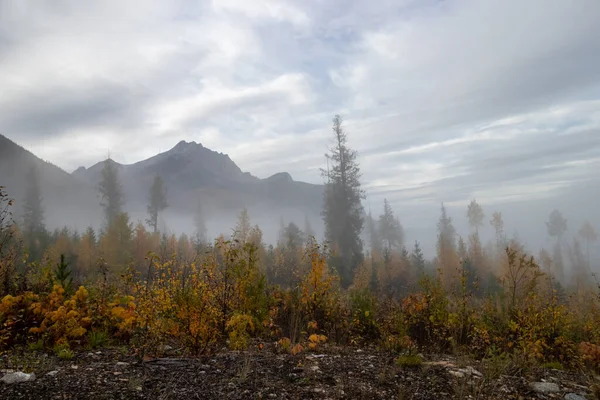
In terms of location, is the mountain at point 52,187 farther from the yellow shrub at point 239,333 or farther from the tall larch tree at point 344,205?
the yellow shrub at point 239,333

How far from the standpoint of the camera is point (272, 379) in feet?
13.0

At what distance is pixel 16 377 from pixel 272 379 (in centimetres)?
261

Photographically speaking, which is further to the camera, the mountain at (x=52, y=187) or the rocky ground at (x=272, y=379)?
the mountain at (x=52, y=187)

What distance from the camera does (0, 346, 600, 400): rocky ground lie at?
3.52 meters

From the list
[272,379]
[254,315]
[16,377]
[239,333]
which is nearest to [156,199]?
[254,315]

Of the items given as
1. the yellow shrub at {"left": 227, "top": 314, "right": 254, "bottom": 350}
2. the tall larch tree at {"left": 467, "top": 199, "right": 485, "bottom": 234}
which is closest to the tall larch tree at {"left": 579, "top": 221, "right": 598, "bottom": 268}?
the tall larch tree at {"left": 467, "top": 199, "right": 485, "bottom": 234}

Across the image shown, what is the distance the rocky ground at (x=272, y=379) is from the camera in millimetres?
3520

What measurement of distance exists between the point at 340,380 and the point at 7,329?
15.1ft

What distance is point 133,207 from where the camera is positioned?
199750 millimetres

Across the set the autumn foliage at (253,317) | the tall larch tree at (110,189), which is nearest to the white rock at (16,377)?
the autumn foliage at (253,317)

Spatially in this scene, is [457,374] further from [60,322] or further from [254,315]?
[60,322]

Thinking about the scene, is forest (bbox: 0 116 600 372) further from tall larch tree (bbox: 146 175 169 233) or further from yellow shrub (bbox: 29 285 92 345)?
tall larch tree (bbox: 146 175 169 233)

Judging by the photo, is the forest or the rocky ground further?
the forest

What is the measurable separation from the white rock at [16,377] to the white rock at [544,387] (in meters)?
5.29
